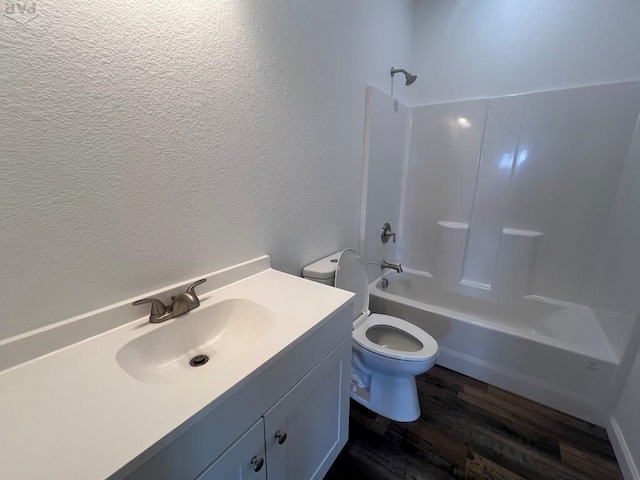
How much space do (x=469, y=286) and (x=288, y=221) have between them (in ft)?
5.63

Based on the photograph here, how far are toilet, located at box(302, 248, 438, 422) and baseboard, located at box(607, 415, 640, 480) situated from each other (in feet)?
2.74

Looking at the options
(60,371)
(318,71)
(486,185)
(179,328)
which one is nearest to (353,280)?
(179,328)

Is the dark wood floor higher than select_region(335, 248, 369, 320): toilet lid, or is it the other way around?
select_region(335, 248, 369, 320): toilet lid

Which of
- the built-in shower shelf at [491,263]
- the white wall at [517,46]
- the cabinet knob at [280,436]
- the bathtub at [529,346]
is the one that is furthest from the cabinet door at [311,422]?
the white wall at [517,46]

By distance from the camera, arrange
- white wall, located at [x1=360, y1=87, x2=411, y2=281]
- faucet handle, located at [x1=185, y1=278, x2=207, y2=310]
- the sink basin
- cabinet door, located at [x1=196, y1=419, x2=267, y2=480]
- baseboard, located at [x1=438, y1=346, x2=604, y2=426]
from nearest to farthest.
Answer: cabinet door, located at [x1=196, y1=419, x2=267, y2=480] → the sink basin → faucet handle, located at [x1=185, y1=278, x2=207, y2=310] → baseboard, located at [x1=438, y1=346, x2=604, y2=426] → white wall, located at [x1=360, y1=87, x2=411, y2=281]

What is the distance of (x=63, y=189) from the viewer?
63 cm

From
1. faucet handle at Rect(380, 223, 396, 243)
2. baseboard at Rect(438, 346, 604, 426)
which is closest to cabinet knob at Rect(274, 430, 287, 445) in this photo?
baseboard at Rect(438, 346, 604, 426)

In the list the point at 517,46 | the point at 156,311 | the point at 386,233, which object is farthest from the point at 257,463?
the point at 517,46

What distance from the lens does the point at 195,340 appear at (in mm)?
851

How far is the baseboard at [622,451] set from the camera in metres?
1.10

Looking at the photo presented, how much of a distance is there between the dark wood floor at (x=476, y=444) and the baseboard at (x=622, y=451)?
0.09ft

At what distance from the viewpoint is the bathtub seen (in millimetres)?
1386

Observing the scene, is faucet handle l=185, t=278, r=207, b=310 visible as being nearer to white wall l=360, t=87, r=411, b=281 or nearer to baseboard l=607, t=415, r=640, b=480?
white wall l=360, t=87, r=411, b=281

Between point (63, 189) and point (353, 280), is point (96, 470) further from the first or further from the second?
point (353, 280)
